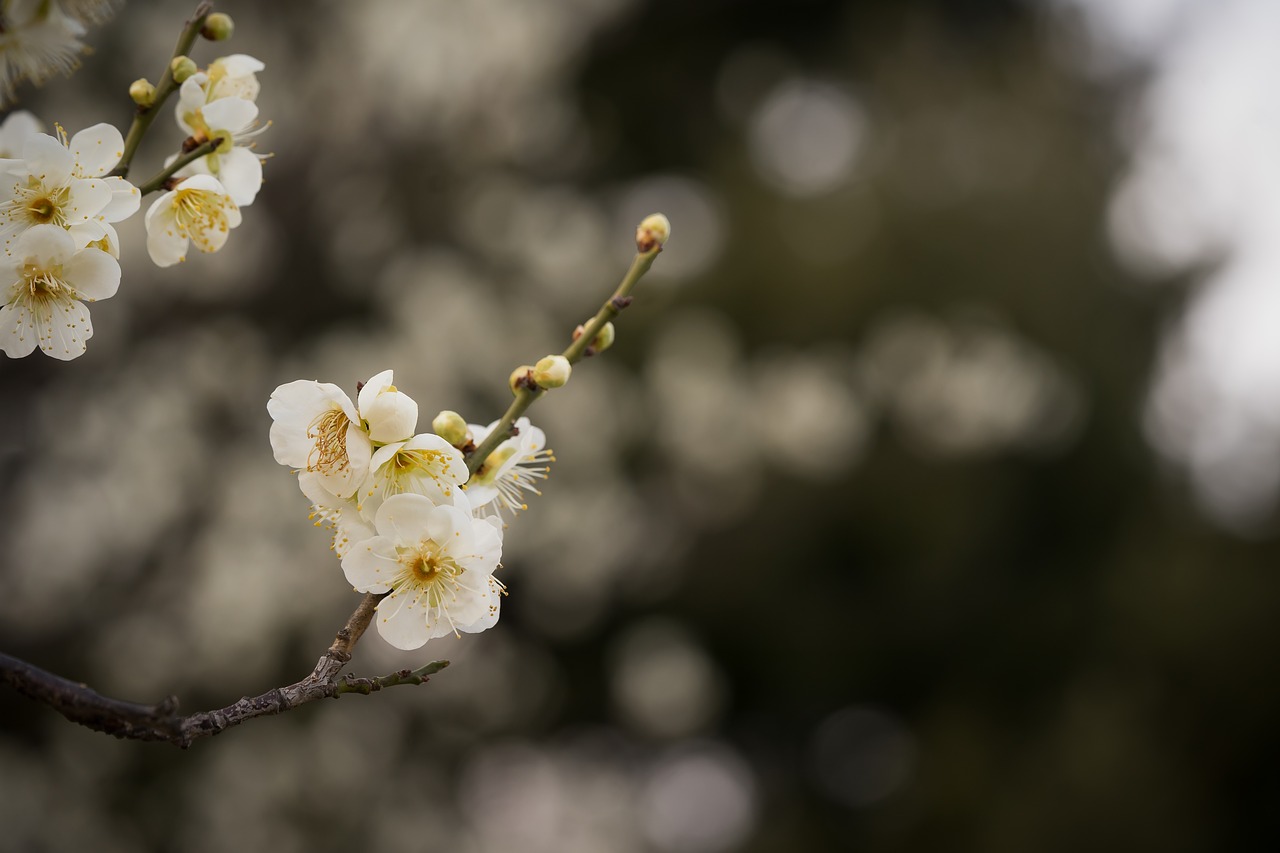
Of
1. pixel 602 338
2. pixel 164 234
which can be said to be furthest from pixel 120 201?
pixel 602 338

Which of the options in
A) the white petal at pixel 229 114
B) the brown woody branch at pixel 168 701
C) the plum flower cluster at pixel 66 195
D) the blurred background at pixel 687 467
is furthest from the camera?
the blurred background at pixel 687 467

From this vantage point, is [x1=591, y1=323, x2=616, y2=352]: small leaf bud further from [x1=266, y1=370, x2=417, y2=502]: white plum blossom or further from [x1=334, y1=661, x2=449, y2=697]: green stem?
[x1=334, y1=661, x2=449, y2=697]: green stem

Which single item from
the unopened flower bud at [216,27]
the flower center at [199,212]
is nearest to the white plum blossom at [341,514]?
the flower center at [199,212]

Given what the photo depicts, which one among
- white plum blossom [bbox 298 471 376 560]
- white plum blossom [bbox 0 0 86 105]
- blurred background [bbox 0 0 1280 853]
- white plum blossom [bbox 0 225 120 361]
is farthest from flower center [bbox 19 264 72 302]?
blurred background [bbox 0 0 1280 853]

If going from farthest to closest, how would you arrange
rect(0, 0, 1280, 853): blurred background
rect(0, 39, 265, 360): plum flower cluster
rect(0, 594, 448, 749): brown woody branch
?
rect(0, 0, 1280, 853): blurred background → rect(0, 39, 265, 360): plum flower cluster → rect(0, 594, 448, 749): brown woody branch

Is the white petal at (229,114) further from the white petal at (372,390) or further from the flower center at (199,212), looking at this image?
the white petal at (372,390)

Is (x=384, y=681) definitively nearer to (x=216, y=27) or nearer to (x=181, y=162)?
(x=181, y=162)
